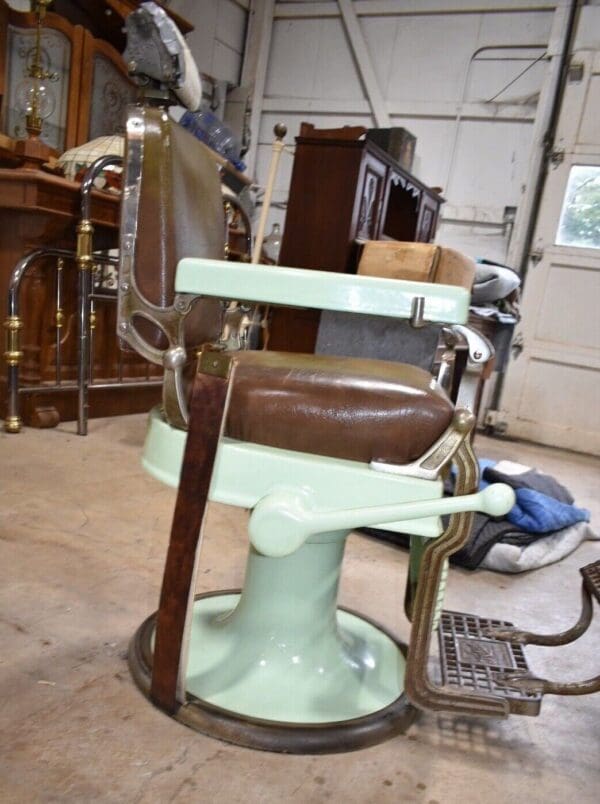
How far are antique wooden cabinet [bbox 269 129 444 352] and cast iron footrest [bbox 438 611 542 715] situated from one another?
2173mm

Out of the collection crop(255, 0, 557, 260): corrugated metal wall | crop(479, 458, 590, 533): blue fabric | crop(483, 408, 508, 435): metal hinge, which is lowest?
crop(483, 408, 508, 435): metal hinge

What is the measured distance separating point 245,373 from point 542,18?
5.07 meters

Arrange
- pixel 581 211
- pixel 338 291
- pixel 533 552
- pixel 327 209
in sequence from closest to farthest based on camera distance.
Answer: pixel 338 291
pixel 533 552
pixel 327 209
pixel 581 211

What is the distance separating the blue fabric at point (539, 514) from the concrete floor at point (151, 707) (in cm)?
20

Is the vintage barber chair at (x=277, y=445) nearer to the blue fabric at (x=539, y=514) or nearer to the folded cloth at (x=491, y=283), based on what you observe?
the blue fabric at (x=539, y=514)

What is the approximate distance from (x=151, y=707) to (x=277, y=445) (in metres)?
0.54

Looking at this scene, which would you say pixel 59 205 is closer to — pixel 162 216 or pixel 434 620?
pixel 162 216

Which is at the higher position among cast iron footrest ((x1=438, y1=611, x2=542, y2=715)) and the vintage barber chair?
the vintage barber chair

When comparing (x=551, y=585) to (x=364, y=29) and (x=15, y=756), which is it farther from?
(x=364, y=29)

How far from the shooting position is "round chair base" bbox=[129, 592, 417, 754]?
99cm

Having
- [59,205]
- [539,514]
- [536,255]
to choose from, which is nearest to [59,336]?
[59,205]

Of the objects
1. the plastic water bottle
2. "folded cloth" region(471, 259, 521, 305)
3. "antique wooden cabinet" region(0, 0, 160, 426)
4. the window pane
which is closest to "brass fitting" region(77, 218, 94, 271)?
"antique wooden cabinet" region(0, 0, 160, 426)

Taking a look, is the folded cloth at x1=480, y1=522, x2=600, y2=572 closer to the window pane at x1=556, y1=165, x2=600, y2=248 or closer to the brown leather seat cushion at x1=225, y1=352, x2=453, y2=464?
the brown leather seat cushion at x1=225, y1=352, x2=453, y2=464

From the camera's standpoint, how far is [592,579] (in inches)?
48.8
